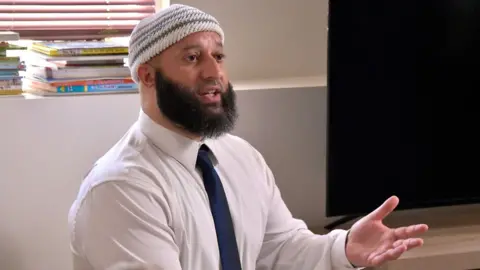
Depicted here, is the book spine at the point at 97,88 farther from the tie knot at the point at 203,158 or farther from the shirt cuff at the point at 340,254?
the shirt cuff at the point at 340,254

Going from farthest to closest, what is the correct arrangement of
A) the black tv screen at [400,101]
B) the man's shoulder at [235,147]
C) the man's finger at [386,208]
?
the black tv screen at [400,101] < the man's shoulder at [235,147] < the man's finger at [386,208]

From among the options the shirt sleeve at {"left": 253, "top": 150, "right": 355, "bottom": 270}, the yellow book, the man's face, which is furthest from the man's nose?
the yellow book

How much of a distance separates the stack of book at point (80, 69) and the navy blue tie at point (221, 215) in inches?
18.8

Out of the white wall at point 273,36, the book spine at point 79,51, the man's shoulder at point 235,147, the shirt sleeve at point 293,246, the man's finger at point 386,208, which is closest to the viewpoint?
the man's finger at point 386,208

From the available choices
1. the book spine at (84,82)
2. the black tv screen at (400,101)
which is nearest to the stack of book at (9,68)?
the book spine at (84,82)

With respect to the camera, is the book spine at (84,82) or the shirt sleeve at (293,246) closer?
the shirt sleeve at (293,246)

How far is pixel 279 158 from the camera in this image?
2.28m

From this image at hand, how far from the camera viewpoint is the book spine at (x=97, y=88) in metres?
2.07

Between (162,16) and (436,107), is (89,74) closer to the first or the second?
(162,16)

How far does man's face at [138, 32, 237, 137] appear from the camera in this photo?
167 centimetres

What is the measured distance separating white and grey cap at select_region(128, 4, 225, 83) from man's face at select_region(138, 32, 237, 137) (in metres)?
0.02

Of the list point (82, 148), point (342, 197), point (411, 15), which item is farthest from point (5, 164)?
point (411, 15)

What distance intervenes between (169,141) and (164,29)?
11.0 inches

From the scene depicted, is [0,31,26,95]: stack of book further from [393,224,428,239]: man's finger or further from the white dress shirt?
[393,224,428,239]: man's finger
